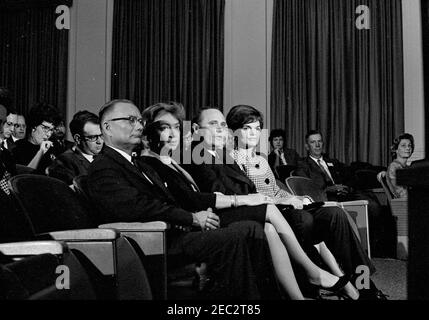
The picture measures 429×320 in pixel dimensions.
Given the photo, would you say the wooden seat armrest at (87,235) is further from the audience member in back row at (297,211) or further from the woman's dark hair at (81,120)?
the woman's dark hair at (81,120)

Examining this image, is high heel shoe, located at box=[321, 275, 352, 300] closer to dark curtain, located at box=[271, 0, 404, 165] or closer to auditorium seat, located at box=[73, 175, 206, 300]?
auditorium seat, located at box=[73, 175, 206, 300]

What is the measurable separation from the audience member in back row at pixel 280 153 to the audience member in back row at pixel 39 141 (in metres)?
2.65

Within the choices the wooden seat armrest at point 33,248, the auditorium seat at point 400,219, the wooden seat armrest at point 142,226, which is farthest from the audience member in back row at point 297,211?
the auditorium seat at point 400,219

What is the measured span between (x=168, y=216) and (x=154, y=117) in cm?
72

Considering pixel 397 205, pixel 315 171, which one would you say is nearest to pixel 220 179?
pixel 397 205

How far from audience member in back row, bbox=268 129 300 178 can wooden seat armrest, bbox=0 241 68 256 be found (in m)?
4.12

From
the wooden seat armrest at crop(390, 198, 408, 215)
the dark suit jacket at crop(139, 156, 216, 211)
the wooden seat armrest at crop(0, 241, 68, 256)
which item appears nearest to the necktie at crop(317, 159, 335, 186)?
the wooden seat armrest at crop(390, 198, 408, 215)

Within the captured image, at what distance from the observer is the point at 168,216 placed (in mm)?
2145

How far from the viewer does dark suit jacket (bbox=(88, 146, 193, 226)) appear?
6.96 feet

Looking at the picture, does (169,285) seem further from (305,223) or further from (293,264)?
(305,223)

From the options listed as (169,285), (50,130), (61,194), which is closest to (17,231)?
(61,194)

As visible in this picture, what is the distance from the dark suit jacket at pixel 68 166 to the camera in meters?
3.04

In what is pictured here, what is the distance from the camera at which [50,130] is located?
355 centimetres

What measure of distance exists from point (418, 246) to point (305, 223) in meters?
1.75
